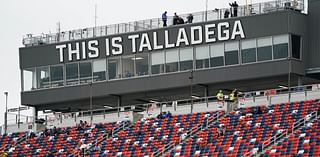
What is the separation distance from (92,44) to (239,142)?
670 inches

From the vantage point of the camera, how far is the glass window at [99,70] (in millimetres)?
79688

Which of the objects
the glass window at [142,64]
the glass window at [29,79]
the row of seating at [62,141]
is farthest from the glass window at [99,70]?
the glass window at [29,79]

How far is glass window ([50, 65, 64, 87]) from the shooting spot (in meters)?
81.2

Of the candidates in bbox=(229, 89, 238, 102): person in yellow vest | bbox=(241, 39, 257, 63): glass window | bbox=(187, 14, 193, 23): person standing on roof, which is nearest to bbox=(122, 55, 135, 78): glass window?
bbox=(187, 14, 193, 23): person standing on roof

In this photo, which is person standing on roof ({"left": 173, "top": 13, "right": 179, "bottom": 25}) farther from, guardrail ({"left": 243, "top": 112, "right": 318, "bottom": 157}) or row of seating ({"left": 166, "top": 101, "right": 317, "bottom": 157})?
guardrail ({"left": 243, "top": 112, "right": 318, "bottom": 157})

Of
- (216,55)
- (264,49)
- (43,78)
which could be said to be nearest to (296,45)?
(264,49)

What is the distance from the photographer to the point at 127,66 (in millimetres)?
79062

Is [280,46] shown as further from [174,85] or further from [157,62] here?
[157,62]

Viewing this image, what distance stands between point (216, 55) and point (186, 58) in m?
1.97

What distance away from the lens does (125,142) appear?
7244 cm

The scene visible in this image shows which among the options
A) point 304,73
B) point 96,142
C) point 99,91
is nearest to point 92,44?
point 99,91

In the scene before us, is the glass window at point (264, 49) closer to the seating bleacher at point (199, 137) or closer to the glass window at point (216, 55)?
the glass window at point (216, 55)

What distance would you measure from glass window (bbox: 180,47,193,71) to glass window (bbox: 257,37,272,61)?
14.4ft

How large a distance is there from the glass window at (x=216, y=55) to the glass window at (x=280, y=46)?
11.2ft
